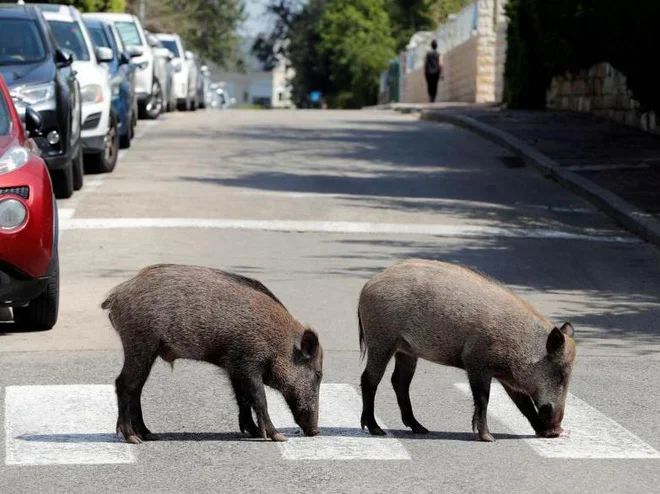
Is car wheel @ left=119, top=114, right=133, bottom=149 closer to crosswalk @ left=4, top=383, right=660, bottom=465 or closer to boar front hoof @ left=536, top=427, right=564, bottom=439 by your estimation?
crosswalk @ left=4, top=383, right=660, bottom=465

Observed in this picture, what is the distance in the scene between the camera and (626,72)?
70.7ft

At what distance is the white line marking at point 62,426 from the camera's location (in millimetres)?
6844

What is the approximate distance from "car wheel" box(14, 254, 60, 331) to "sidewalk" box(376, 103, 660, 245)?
6.95 meters

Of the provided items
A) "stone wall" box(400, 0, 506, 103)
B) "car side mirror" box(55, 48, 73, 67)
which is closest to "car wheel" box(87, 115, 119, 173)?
"car side mirror" box(55, 48, 73, 67)

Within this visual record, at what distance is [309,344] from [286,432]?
0.57 meters

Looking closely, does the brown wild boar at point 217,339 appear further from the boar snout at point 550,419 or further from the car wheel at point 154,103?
the car wheel at point 154,103

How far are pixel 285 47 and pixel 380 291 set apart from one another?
108m

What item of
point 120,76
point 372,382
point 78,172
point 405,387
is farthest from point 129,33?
point 372,382

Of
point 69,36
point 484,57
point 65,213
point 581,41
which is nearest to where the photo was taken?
point 65,213

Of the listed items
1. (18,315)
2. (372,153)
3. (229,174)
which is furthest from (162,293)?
(372,153)

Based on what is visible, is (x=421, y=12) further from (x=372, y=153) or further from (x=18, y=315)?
(x=18, y=315)

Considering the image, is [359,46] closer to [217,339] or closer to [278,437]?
[278,437]

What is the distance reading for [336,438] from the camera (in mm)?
7293

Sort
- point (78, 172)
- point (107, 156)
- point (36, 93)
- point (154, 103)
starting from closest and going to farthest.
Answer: point (36, 93) → point (78, 172) → point (107, 156) → point (154, 103)
